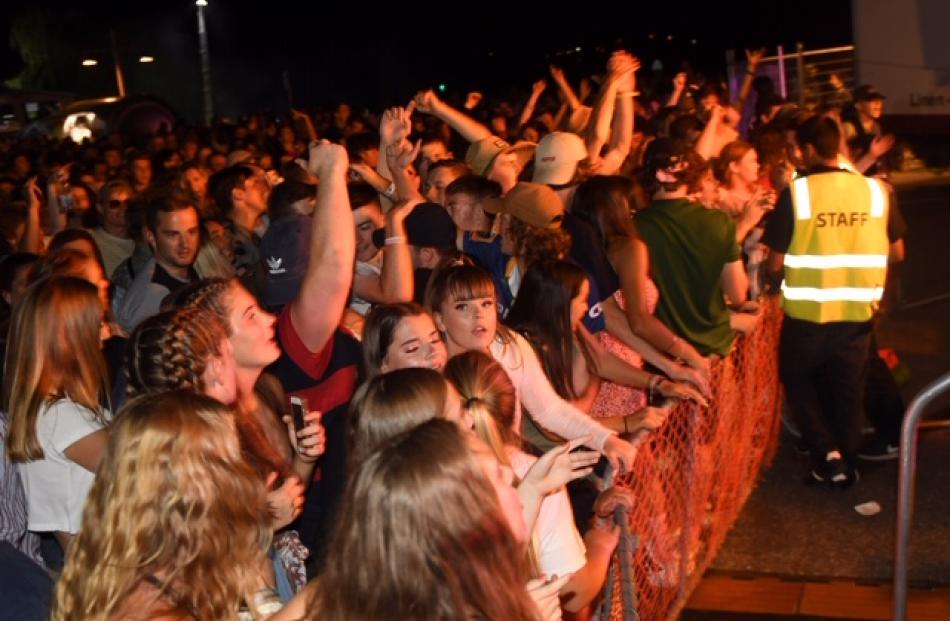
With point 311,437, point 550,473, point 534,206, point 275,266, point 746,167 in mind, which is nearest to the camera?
point 550,473

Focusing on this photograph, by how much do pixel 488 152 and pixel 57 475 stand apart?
16.7ft

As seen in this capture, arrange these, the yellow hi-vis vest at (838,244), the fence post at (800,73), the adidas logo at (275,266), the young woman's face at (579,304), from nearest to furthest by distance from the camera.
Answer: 1. the young woman's face at (579,304)
2. the adidas logo at (275,266)
3. the yellow hi-vis vest at (838,244)
4. the fence post at (800,73)

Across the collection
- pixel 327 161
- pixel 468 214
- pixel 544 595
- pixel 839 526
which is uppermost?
pixel 327 161

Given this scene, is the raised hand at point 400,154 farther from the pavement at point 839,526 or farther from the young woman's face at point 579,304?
the pavement at point 839,526

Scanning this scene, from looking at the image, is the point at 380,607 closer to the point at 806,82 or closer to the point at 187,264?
the point at 187,264

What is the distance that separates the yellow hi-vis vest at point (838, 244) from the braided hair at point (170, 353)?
13.1 feet

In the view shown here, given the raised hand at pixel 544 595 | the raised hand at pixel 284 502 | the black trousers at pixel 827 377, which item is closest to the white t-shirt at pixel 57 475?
the raised hand at pixel 284 502

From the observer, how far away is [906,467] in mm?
4410

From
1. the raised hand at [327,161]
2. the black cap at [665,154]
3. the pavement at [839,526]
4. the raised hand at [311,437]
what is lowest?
the pavement at [839,526]

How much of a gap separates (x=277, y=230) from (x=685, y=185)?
225 centimetres

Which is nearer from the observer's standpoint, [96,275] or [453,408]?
[453,408]

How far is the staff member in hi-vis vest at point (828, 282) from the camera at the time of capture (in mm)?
7156

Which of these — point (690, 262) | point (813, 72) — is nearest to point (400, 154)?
point (690, 262)

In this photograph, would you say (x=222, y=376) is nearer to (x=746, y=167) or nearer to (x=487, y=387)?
(x=487, y=387)
